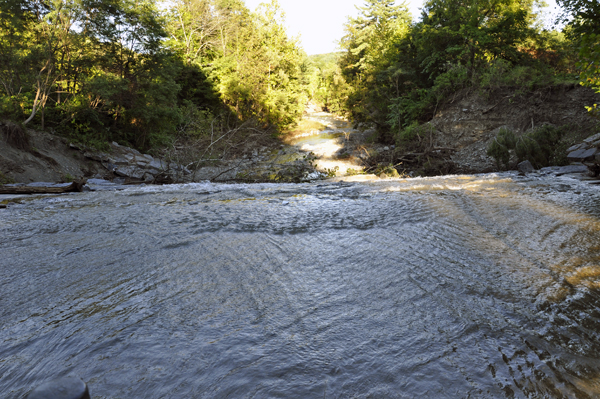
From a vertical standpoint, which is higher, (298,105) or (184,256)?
(298,105)

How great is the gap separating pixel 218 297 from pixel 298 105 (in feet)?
86.5

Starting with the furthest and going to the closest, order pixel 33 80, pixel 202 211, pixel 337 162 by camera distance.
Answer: pixel 337 162
pixel 33 80
pixel 202 211

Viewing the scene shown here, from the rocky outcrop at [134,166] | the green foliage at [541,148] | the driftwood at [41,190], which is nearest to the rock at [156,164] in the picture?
the rocky outcrop at [134,166]

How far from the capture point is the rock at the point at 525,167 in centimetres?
883

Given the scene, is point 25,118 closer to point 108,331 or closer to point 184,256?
point 184,256

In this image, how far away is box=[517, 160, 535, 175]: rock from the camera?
8830 mm

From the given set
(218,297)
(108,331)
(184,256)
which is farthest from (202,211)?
(108,331)

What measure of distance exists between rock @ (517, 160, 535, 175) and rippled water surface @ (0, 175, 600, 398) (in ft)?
Result: 16.5

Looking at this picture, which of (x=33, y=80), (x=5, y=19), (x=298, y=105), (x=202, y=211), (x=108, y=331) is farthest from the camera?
(x=298, y=105)

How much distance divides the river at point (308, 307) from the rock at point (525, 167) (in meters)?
4.90

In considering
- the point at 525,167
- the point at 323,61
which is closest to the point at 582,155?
the point at 525,167

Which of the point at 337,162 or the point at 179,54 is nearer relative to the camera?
the point at 337,162

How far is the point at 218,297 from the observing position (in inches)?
91.0

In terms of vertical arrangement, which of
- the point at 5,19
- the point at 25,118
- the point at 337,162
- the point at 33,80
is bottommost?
the point at 337,162
